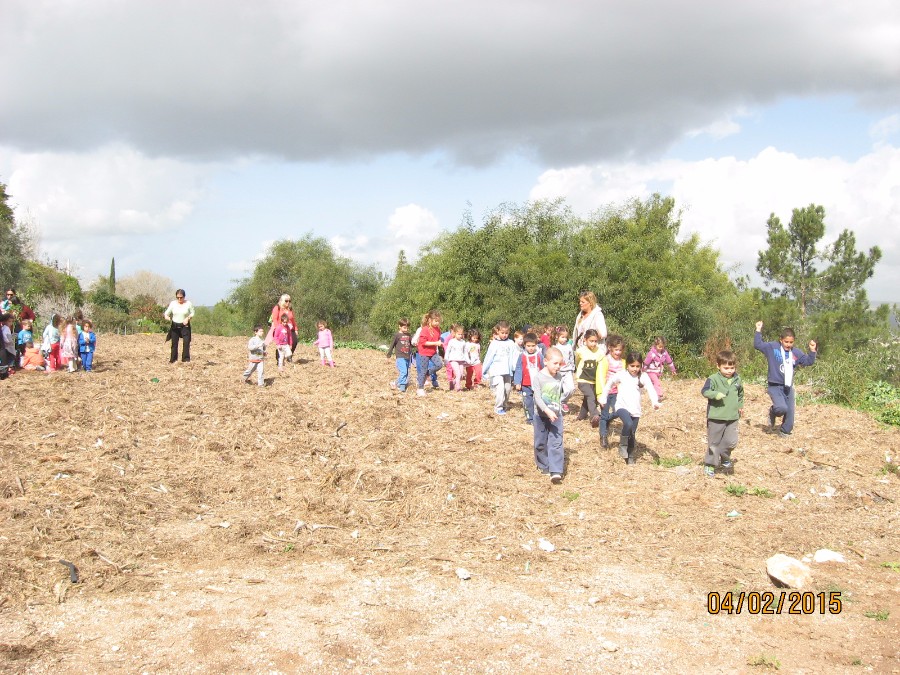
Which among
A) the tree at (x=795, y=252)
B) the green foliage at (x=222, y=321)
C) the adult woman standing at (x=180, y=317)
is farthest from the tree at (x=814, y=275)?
the green foliage at (x=222, y=321)

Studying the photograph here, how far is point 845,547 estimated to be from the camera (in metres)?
6.62

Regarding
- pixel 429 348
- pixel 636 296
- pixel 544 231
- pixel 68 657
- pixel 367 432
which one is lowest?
pixel 68 657

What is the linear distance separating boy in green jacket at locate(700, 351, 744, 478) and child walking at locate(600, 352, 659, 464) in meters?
0.69

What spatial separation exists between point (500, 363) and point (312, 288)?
25500 mm

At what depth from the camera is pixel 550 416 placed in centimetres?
817

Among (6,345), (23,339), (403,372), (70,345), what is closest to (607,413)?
(403,372)

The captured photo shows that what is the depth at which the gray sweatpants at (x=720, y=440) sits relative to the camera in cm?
845

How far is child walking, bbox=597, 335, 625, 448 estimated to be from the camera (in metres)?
9.44

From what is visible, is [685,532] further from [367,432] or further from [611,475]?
[367,432]

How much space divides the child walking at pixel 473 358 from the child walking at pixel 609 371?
3.26 m

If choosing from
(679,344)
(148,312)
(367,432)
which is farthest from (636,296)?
(148,312)

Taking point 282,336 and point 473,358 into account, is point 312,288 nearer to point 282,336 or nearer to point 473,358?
point 282,336

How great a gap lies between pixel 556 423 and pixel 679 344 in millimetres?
13438

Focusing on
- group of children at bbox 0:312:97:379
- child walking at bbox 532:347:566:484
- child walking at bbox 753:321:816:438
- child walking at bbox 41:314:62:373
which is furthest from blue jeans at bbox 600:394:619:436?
child walking at bbox 41:314:62:373
